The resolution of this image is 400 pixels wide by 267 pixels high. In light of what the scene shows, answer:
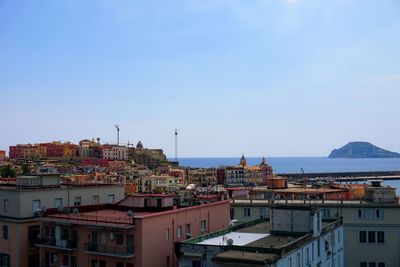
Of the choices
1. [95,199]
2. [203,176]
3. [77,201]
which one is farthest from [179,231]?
[203,176]

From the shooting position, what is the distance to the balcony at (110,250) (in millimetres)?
29375

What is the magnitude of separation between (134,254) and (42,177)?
40.9 ft

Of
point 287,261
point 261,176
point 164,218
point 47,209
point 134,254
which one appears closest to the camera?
point 287,261

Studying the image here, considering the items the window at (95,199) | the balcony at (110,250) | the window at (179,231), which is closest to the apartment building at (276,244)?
the window at (179,231)

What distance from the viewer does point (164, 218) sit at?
103 feet

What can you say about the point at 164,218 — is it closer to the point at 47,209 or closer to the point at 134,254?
the point at 134,254

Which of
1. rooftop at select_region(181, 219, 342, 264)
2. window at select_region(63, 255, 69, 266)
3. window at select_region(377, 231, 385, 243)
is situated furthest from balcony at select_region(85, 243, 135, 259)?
window at select_region(377, 231, 385, 243)

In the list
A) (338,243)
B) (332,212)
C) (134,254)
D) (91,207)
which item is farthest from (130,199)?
(332,212)

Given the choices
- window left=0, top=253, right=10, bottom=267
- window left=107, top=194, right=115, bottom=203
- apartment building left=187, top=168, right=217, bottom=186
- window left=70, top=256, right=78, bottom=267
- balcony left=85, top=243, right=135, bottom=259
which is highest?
window left=107, top=194, right=115, bottom=203

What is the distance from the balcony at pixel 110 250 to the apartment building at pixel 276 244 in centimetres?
349

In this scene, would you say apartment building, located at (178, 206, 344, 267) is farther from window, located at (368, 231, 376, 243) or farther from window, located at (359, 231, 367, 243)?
window, located at (368, 231, 376, 243)

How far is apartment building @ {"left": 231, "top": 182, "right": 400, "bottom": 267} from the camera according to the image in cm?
4306

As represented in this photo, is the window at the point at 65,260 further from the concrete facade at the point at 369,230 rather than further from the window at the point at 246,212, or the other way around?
the concrete facade at the point at 369,230

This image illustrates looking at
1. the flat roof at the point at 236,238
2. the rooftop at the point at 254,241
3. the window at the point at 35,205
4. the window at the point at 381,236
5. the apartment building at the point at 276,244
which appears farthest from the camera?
the window at the point at 381,236
